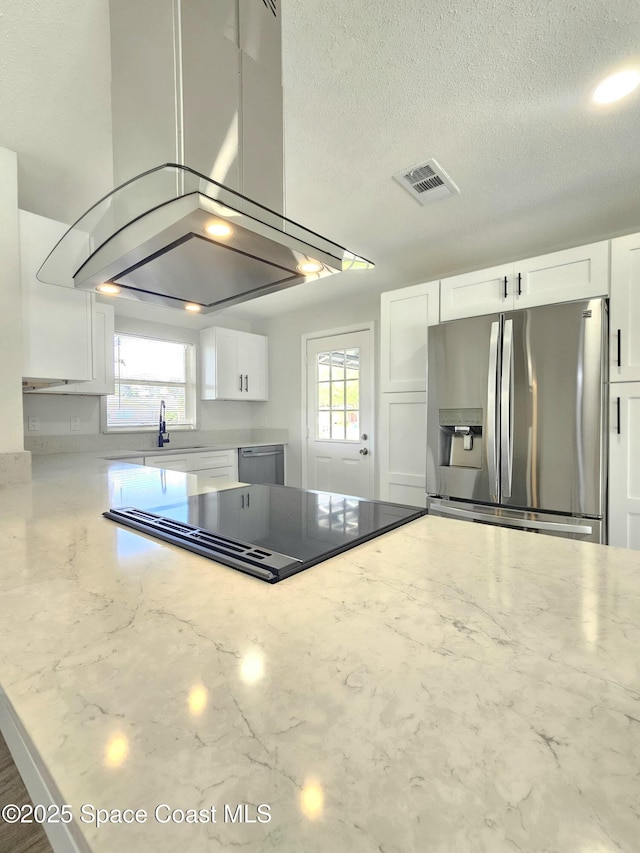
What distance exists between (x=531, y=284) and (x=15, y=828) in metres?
2.83

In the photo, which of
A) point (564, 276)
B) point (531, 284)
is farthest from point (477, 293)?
point (564, 276)

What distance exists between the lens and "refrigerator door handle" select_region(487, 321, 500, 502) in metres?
2.26

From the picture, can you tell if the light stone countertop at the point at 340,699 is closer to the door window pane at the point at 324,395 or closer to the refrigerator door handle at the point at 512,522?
the refrigerator door handle at the point at 512,522

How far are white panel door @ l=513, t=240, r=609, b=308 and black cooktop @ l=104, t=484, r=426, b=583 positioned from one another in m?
1.73

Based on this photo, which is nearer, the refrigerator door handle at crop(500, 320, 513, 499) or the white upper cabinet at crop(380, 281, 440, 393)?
the refrigerator door handle at crop(500, 320, 513, 499)

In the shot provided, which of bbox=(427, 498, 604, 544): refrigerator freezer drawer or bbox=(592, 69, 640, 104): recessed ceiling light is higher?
bbox=(592, 69, 640, 104): recessed ceiling light

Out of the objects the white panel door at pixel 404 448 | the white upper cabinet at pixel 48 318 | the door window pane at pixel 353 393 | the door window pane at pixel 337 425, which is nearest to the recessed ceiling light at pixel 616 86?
the white panel door at pixel 404 448

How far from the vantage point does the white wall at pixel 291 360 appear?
4238 millimetres

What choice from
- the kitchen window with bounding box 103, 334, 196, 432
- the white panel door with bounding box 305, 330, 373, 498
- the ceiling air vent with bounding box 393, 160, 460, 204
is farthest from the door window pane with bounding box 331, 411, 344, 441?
the ceiling air vent with bounding box 393, 160, 460, 204

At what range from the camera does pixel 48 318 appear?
82.3 inches

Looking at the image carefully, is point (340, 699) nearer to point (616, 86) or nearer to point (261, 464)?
point (616, 86)

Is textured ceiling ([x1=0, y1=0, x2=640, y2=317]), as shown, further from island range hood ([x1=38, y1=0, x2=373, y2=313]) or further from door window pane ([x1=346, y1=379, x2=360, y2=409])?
door window pane ([x1=346, y1=379, x2=360, y2=409])

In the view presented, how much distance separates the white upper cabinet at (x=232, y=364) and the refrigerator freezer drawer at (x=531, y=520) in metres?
2.74

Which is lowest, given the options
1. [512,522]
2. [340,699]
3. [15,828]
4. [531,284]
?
[15,828]
